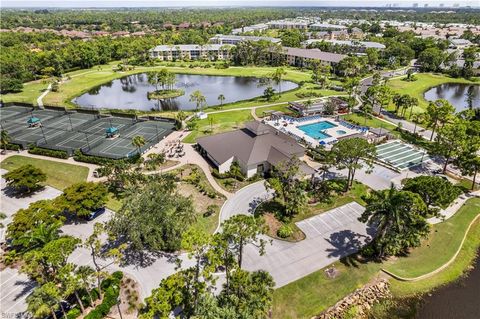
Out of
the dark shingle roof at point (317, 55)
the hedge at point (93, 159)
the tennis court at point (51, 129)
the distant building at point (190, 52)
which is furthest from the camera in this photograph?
the distant building at point (190, 52)

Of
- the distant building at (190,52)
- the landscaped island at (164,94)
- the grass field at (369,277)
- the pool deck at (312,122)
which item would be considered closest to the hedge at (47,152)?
the pool deck at (312,122)

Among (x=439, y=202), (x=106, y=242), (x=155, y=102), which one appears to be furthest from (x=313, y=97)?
(x=106, y=242)

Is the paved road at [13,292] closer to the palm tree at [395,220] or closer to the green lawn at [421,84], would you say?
the palm tree at [395,220]

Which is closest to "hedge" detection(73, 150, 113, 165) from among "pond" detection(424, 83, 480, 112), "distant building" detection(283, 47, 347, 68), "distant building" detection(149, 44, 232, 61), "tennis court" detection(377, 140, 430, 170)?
"tennis court" detection(377, 140, 430, 170)

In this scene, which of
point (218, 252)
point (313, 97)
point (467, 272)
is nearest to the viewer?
point (218, 252)

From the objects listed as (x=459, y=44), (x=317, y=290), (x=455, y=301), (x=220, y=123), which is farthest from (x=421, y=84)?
(x=317, y=290)

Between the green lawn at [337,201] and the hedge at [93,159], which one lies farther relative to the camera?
the hedge at [93,159]

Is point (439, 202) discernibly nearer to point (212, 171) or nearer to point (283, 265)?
point (283, 265)

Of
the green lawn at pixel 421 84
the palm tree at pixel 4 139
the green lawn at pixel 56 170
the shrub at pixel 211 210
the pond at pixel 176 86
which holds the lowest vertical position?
the pond at pixel 176 86
